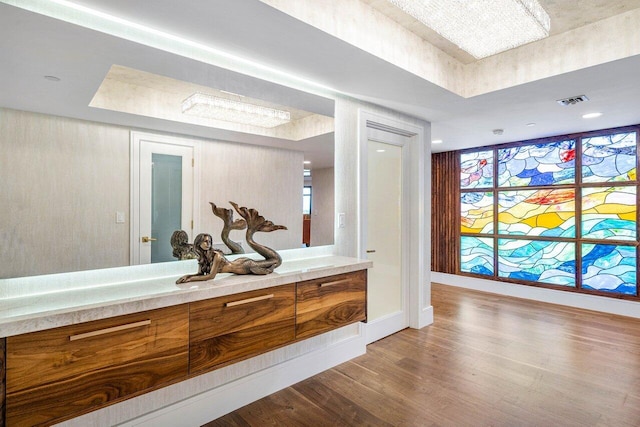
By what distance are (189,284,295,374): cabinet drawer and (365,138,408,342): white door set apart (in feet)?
4.62

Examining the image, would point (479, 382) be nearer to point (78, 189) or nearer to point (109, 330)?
point (109, 330)

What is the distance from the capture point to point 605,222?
4371mm

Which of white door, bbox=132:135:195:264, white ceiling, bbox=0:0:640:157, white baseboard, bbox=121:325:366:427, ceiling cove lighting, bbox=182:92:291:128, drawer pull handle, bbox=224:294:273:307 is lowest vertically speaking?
white baseboard, bbox=121:325:366:427

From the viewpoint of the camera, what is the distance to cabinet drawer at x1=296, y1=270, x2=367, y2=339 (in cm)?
213

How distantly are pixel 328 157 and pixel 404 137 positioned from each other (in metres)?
1.27

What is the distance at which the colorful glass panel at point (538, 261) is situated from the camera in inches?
184

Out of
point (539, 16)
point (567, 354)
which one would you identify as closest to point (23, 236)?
point (539, 16)

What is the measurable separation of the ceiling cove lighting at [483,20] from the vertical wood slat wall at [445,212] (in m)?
4.09

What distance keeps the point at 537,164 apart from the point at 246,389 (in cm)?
504

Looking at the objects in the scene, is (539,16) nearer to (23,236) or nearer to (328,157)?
(328,157)

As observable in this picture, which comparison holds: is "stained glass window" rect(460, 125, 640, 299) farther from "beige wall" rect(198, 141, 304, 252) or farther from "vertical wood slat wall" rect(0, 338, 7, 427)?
"vertical wood slat wall" rect(0, 338, 7, 427)

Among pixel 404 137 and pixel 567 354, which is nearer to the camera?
pixel 567 354

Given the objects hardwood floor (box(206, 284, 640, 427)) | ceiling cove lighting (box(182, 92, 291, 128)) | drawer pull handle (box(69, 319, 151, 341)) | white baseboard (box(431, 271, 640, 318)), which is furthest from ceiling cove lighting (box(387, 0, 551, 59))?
white baseboard (box(431, 271, 640, 318))

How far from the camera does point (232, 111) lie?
2236 mm
